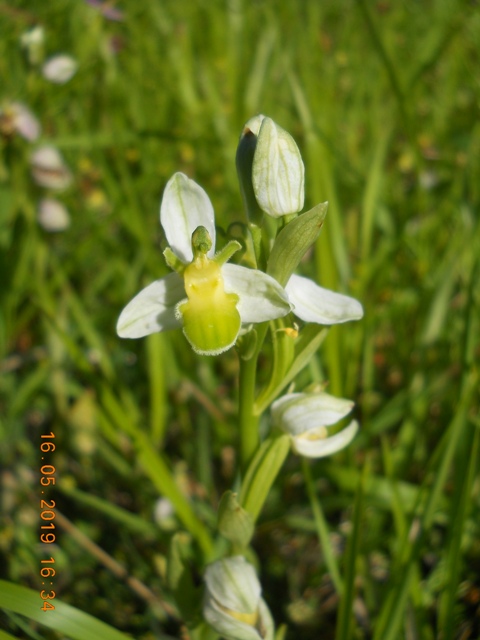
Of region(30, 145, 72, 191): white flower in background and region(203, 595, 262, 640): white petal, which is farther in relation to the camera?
region(30, 145, 72, 191): white flower in background

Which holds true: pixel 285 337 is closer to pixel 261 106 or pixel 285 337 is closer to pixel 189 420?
pixel 189 420

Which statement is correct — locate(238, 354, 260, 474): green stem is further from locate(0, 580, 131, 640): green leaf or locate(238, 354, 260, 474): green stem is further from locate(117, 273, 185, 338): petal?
locate(0, 580, 131, 640): green leaf

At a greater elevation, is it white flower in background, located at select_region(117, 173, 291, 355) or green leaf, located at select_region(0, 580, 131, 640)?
white flower in background, located at select_region(117, 173, 291, 355)
